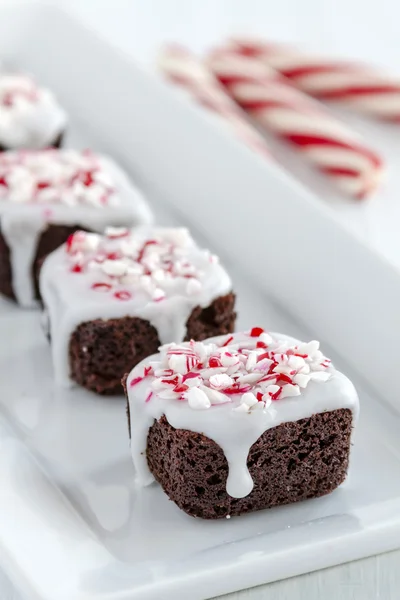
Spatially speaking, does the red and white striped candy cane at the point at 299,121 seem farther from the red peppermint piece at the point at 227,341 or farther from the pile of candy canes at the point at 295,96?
the red peppermint piece at the point at 227,341

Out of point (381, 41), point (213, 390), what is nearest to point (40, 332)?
point (213, 390)

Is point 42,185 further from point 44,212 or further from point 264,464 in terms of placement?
point 264,464

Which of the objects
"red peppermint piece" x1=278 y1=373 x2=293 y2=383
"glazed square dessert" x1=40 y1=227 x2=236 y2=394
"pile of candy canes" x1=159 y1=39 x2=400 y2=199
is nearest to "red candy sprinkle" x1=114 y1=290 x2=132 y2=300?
"glazed square dessert" x1=40 y1=227 x2=236 y2=394

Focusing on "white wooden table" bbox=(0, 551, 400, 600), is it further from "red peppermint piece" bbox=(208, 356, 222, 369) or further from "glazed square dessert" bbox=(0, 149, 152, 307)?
"glazed square dessert" bbox=(0, 149, 152, 307)

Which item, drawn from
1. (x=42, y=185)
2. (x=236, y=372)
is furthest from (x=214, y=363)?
(x=42, y=185)

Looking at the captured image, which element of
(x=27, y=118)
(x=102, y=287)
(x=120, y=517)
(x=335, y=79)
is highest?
(x=27, y=118)

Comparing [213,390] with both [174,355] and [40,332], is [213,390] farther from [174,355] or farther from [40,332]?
[40,332]
